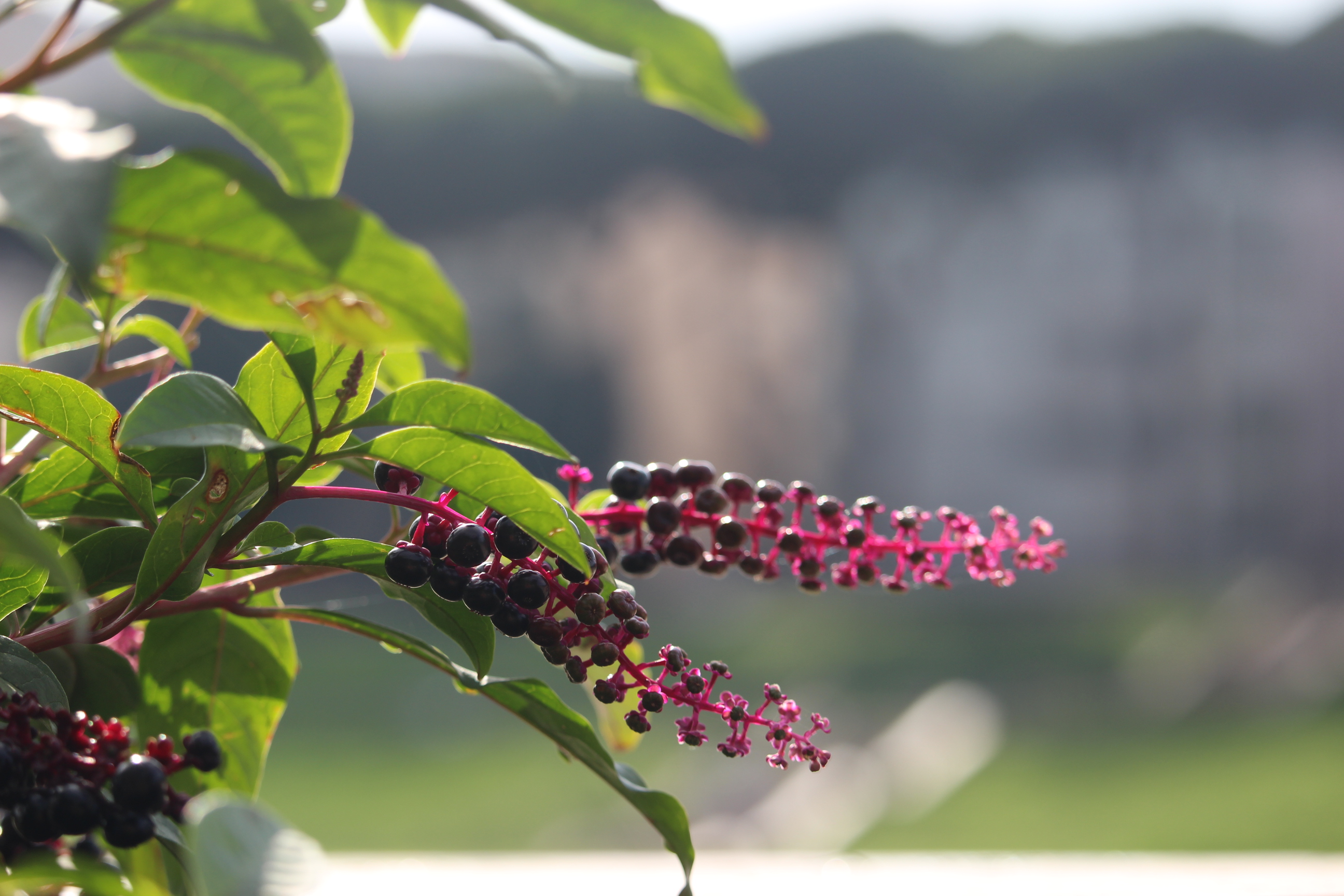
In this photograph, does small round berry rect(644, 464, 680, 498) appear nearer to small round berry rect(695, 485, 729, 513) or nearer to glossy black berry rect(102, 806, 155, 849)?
small round berry rect(695, 485, 729, 513)

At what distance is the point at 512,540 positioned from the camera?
29 centimetres

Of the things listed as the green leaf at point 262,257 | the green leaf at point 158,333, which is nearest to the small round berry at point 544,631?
the green leaf at point 262,257

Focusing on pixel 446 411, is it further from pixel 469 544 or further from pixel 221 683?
pixel 221 683

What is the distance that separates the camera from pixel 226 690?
391 millimetres

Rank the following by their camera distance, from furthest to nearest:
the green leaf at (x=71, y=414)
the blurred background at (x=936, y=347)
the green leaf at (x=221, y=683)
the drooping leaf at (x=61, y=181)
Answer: the blurred background at (x=936, y=347) < the green leaf at (x=221, y=683) < the green leaf at (x=71, y=414) < the drooping leaf at (x=61, y=181)

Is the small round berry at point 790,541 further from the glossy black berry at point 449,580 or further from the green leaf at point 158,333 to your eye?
the green leaf at point 158,333

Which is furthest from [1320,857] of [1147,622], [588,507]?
[1147,622]

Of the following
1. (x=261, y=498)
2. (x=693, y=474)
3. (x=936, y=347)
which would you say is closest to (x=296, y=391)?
(x=261, y=498)

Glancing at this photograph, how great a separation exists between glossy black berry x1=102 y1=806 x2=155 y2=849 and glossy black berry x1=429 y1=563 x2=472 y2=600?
0.30 feet

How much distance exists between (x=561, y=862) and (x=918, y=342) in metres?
6.64

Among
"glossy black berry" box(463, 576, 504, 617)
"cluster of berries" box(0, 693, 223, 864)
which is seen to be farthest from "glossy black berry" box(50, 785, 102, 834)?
"glossy black berry" box(463, 576, 504, 617)

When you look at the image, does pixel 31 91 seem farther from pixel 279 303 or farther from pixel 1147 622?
pixel 1147 622

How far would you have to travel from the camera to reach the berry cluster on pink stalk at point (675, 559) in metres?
0.29

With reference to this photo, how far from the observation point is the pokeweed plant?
0.20 meters
